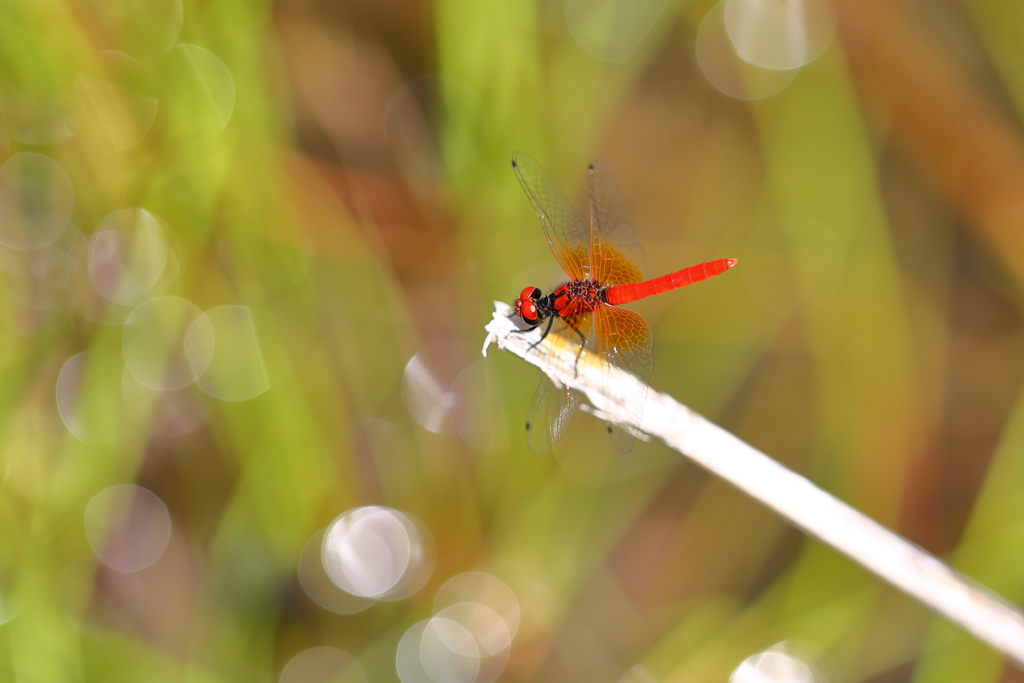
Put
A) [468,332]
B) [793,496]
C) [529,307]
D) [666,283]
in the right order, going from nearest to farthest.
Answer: [793,496] → [529,307] → [666,283] → [468,332]

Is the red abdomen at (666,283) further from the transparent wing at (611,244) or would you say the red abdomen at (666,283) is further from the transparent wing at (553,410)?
the transparent wing at (553,410)

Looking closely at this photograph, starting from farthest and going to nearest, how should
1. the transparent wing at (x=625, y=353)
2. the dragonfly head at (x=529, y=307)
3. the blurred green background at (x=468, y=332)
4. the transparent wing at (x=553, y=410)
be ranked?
1. the blurred green background at (x=468, y=332)
2. the dragonfly head at (x=529, y=307)
3. the transparent wing at (x=553, y=410)
4. the transparent wing at (x=625, y=353)

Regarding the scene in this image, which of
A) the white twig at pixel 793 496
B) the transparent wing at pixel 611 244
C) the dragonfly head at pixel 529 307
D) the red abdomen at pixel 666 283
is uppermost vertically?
the transparent wing at pixel 611 244

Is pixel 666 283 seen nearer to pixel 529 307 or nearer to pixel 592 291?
pixel 592 291

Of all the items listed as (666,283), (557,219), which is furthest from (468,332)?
(666,283)

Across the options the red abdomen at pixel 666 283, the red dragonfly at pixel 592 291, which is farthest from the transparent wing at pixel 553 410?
the red abdomen at pixel 666 283

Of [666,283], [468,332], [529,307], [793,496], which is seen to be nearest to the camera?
[793,496]

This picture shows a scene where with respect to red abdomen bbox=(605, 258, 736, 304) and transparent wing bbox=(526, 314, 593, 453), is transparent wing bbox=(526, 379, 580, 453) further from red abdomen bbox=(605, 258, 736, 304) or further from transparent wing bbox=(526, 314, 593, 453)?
red abdomen bbox=(605, 258, 736, 304)

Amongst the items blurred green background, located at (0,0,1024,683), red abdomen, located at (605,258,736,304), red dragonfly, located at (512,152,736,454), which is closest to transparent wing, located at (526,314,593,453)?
red dragonfly, located at (512,152,736,454)
